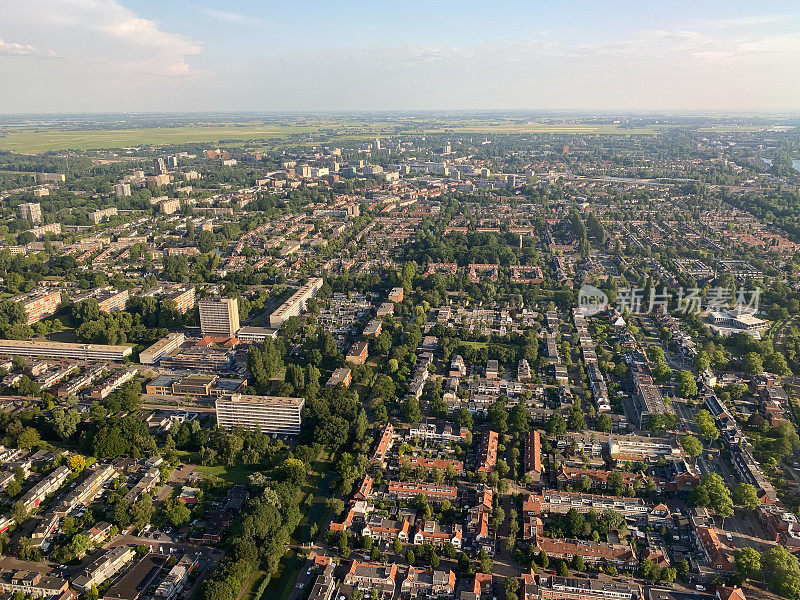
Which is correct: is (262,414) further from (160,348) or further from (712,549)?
(712,549)

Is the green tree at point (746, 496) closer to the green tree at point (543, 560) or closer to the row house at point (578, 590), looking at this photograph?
the row house at point (578, 590)

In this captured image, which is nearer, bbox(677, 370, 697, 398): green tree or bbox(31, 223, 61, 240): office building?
bbox(677, 370, 697, 398): green tree

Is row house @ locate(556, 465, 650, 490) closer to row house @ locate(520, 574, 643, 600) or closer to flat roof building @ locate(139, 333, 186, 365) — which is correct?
row house @ locate(520, 574, 643, 600)

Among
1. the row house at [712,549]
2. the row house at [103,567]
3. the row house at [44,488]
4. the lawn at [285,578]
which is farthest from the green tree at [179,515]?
the row house at [712,549]

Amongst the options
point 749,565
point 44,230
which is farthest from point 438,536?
point 44,230

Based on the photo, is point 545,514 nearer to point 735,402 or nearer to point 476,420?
point 476,420

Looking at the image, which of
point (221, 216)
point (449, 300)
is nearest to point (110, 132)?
point (221, 216)

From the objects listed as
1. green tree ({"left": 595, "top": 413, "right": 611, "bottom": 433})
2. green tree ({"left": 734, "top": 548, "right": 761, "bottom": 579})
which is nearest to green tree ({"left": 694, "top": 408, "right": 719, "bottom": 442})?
green tree ({"left": 595, "top": 413, "right": 611, "bottom": 433})

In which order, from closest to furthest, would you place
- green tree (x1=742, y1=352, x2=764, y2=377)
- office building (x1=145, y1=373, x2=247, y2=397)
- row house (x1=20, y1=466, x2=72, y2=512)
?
row house (x1=20, y1=466, x2=72, y2=512) < office building (x1=145, y1=373, x2=247, y2=397) < green tree (x1=742, y1=352, x2=764, y2=377)
